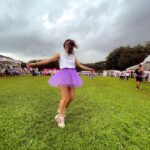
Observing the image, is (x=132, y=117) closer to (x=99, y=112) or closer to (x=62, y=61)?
(x=99, y=112)

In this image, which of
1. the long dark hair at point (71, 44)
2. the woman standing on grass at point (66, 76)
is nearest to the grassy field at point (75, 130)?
the woman standing on grass at point (66, 76)

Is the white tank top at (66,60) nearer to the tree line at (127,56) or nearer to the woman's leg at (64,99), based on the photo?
the woman's leg at (64,99)

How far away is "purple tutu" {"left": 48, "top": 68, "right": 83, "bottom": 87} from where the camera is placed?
15.5 feet

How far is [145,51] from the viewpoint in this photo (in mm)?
80750

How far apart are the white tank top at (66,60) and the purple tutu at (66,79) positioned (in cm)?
9

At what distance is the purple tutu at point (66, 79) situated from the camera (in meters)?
4.73

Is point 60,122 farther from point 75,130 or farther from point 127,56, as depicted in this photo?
point 127,56

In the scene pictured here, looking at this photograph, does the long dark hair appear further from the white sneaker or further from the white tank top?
the white sneaker

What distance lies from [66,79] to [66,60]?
1.42 feet

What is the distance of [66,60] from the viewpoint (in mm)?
4859

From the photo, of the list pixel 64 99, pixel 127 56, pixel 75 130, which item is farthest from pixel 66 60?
pixel 127 56

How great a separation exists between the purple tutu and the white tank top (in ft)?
0.30

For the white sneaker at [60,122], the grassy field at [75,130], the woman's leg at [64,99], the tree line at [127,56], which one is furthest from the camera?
the tree line at [127,56]

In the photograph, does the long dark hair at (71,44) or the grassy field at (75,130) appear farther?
the long dark hair at (71,44)
